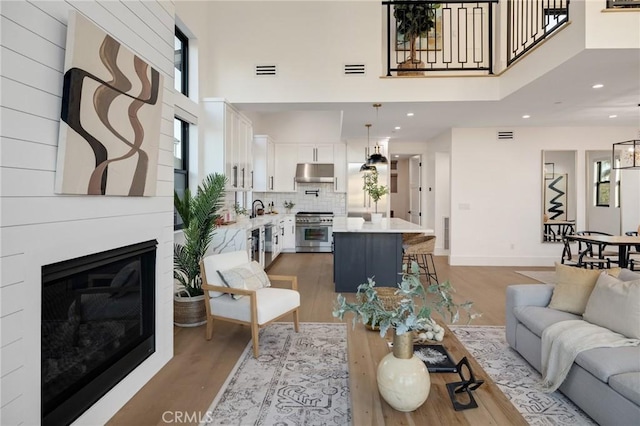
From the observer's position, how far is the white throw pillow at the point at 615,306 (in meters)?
2.18

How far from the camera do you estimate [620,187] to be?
22.4 feet

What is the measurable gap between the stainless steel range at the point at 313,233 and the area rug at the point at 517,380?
4936 millimetres

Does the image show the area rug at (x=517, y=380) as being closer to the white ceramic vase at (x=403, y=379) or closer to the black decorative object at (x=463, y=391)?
the black decorative object at (x=463, y=391)

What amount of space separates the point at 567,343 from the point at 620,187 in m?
6.39

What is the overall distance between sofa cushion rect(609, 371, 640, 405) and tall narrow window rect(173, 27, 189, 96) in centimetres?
495

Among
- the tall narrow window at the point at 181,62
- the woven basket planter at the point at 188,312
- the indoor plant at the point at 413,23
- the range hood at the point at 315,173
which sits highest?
the indoor plant at the point at 413,23

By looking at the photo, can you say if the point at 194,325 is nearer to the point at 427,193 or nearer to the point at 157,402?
the point at 157,402

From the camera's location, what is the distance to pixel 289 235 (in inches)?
324

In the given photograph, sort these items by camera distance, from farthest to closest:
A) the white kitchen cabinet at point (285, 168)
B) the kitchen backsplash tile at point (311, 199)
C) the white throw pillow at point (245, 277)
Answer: the kitchen backsplash tile at point (311, 199)
the white kitchen cabinet at point (285, 168)
the white throw pillow at point (245, 277)

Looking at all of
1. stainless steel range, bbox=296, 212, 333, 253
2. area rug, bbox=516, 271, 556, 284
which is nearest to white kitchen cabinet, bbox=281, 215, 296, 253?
stainless steel range, bbox=296, 212, 333, 253

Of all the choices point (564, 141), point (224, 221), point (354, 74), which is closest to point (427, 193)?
point (564, 141)

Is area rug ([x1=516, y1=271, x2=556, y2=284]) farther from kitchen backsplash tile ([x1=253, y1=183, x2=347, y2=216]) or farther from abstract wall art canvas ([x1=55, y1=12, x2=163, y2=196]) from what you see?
abstract wall art canvas ([x1=55, y1=12, x2=163, y2=196])

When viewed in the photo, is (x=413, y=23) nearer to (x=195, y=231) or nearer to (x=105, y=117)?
(x=195, y=231)

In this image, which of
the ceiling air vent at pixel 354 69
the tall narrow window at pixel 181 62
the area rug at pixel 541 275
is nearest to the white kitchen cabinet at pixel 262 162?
the tall narrow window at pixel 181 62
